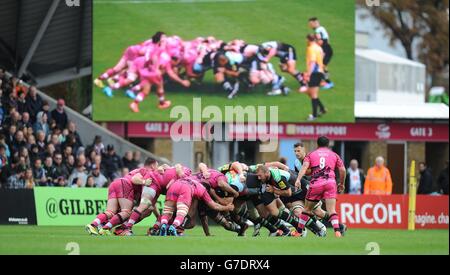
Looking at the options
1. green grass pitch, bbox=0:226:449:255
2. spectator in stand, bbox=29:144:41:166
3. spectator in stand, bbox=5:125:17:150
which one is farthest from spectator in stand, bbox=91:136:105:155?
green grass pitch, bbox=0:226:449:255

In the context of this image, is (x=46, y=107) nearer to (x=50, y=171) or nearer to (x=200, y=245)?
(x=50, y=171)

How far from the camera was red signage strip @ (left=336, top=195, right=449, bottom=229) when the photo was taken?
3594 centimetres

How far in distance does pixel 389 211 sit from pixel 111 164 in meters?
7.70

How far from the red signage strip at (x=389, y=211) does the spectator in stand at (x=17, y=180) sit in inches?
330

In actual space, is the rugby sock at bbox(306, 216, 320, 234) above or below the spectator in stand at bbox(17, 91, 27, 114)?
below

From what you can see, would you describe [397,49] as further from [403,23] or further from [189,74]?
[189,74]

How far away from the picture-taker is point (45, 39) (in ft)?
130

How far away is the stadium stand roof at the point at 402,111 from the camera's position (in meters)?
48.2

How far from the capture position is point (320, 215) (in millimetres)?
26109

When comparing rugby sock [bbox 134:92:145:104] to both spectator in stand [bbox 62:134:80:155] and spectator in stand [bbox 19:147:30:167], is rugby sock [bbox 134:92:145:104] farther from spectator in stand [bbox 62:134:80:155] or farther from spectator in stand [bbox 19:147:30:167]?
spectator in stand [bbox 19:147:30:167]

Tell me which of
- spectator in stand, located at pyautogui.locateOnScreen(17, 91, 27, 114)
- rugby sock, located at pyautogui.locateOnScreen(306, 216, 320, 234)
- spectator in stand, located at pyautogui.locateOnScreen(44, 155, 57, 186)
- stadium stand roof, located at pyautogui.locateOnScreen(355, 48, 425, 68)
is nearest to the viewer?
rugby sock, located at pyautogui.locateOnScreen(306, 216, 320, 234)

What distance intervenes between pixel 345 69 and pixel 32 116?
854 cm

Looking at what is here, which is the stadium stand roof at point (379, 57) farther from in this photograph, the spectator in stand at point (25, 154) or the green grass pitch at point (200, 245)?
the green grass pitch at point (200, 245)

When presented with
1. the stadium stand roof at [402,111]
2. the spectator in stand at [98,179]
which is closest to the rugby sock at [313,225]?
the spectator in stand at [98,179]
